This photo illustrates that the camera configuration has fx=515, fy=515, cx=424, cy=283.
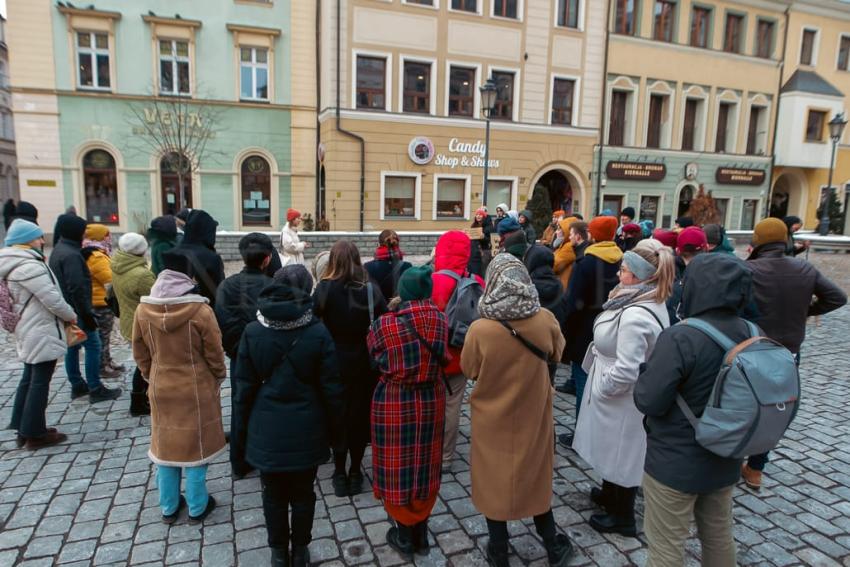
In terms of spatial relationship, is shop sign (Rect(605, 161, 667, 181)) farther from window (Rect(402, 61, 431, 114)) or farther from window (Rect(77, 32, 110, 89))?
window (Rect(77, 32, 110, 89))

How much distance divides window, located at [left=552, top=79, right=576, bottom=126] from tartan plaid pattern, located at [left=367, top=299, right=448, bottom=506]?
69.1ft

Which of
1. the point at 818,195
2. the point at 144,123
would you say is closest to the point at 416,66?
the point at 144,123

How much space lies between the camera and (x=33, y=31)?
1820 cm

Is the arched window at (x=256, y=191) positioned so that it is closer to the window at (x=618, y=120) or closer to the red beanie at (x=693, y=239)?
the window at (x=618, y=120)

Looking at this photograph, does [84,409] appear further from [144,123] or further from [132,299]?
[144,123]

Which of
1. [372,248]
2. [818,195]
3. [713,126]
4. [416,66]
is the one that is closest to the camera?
[372,248]

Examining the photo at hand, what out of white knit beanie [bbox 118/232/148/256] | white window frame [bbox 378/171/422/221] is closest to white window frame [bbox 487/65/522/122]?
white window frame [bbox 378/171/422/221]

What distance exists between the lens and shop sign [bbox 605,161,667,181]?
76.1 ft

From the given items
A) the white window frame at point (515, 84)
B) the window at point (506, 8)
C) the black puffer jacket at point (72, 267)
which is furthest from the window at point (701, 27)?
the black puffer jacket at point (72, 267)

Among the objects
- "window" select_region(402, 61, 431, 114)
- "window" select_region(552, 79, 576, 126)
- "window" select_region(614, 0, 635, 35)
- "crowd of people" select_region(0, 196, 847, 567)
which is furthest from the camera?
"window" select_region(614, 0, 635, 35)

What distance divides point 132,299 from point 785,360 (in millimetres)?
5098

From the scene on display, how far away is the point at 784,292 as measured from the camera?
13.0 feet

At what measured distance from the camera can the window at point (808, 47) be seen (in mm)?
26281

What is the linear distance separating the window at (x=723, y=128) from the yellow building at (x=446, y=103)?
752 centimetres
